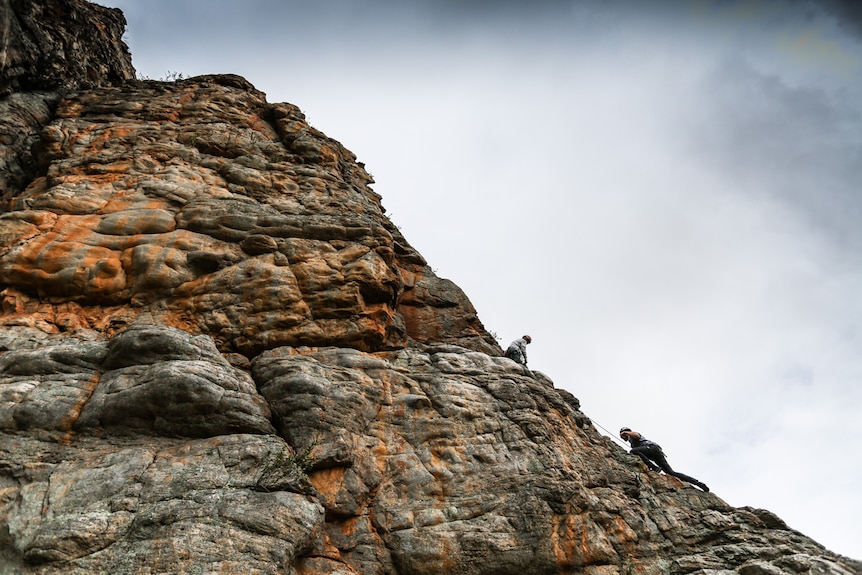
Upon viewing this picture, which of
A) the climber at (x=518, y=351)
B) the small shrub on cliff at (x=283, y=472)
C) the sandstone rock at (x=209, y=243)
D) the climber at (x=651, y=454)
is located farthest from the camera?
the climber at (x=518, y=351)

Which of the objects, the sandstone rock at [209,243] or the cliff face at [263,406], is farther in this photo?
the sandstone rock at [209,243]

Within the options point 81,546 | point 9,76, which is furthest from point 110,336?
point 9,76

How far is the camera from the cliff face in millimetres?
9375

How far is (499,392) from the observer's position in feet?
46.9

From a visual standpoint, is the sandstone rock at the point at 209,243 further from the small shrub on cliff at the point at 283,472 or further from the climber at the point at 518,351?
the small shrub on cliff at the point at 283,472

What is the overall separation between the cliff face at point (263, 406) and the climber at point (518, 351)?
2.38 metres

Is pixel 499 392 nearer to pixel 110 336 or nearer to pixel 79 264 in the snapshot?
pixel 110 336

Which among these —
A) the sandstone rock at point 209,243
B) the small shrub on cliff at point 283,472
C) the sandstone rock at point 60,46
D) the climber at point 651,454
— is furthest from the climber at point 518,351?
the sandstone rock at point 60,46

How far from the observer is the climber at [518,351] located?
20109 mm

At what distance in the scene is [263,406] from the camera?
469 inches

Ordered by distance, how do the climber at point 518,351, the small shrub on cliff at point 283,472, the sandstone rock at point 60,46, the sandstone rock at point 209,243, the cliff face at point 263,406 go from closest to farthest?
1. the cliff face at point 263,406
2. the small shrub on cliff at point 283,472
3. the sandstone rock at point 209,243
4. the climber at point 518,351
5. the sandstone rock at point 60,46

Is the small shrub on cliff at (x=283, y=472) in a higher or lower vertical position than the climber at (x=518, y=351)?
lower

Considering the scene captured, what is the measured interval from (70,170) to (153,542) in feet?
46.3

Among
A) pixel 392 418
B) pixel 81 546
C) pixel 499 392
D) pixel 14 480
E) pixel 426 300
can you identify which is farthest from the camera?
pixel 426 300
